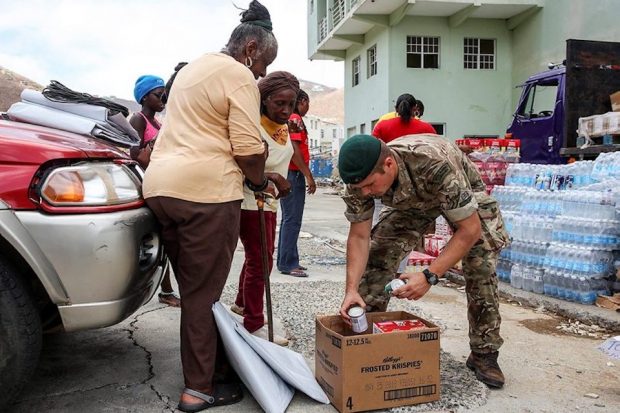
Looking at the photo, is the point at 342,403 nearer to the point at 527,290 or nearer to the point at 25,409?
the point at 25,409

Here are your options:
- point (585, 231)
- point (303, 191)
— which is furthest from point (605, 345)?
point (303, 191)

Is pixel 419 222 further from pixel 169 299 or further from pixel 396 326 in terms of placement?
pixel 169 299

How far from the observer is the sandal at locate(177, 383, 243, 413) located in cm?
257

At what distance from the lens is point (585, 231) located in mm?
4852

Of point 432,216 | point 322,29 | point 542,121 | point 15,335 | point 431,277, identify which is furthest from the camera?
point 322,29

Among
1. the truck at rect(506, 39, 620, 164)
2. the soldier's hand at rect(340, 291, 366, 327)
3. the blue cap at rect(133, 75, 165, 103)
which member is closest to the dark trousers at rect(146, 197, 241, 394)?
the soldier's hand at rect(340, 291, 366, 327)

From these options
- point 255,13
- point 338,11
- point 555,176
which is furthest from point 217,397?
point 338,11

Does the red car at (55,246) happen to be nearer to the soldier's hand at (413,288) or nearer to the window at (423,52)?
the soldier's hand at (413,288)

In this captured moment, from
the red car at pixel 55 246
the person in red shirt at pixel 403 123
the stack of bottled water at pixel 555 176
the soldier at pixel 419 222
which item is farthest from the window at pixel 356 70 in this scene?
the red car at pixel 55 246

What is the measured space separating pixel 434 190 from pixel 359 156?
0.46 meters

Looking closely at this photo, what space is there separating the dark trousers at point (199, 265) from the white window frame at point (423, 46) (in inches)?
674

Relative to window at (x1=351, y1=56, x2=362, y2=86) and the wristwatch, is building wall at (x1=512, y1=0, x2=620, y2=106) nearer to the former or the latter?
window at (x1=351, y1=56, x2=362, y2=86)

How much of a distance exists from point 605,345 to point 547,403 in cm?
42

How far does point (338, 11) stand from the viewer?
21.8 meters
